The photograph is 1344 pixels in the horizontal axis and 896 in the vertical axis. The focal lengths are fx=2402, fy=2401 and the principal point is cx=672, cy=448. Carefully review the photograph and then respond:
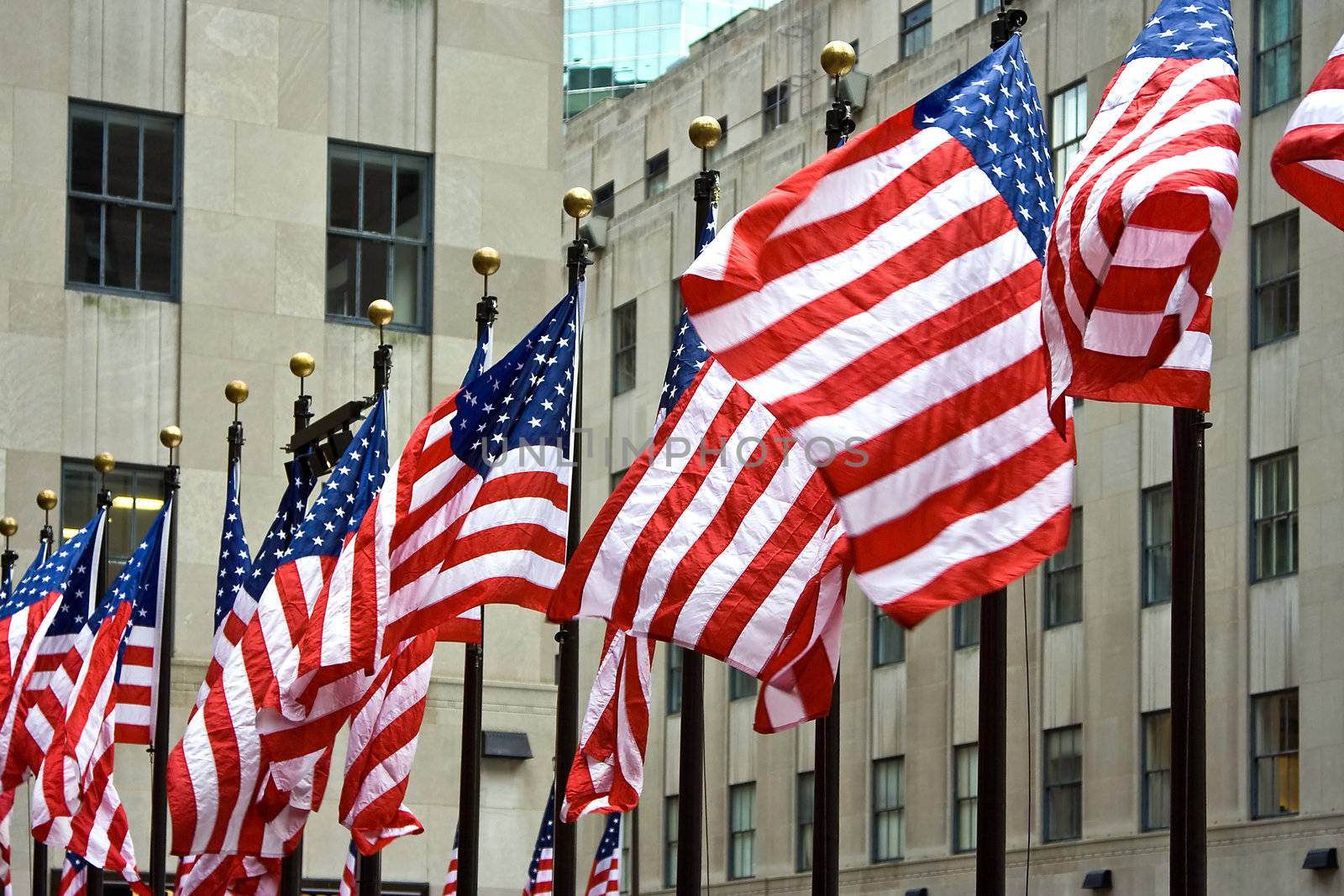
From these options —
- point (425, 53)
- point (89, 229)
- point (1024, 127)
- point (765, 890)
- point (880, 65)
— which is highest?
point (880, 65)

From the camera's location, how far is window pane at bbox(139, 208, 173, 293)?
3086cm

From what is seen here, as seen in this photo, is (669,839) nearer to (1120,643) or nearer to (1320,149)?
(1120,643)

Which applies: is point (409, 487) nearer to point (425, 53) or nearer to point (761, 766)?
point (425, 53)

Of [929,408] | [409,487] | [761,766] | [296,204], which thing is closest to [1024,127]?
[929,408]

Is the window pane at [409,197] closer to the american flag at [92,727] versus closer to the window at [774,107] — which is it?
the american flag at [92,727]

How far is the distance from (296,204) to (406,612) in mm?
14031

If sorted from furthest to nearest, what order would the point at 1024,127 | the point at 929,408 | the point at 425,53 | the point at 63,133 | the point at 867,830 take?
1. the point at 867,830
2. the point at 425,53
3. the point at 63,133
4. the point at 1024,127
5. the point at 929,408

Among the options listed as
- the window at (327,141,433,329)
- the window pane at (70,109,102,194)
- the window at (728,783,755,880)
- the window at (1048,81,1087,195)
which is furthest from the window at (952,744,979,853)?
the window pane at (70,109,102,194)

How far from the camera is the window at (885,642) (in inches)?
1932

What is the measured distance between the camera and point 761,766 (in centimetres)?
5353

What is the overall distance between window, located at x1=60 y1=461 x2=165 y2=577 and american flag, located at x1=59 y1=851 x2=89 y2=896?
4540 mm

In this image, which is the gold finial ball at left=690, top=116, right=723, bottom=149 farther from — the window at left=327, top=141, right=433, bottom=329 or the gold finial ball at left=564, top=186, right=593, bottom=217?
the window at left=327, top=141, right=433, bottom=329

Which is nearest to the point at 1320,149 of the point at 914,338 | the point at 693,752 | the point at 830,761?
the point at 914,338

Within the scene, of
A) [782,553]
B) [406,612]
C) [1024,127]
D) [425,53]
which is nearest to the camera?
[1024,127]
